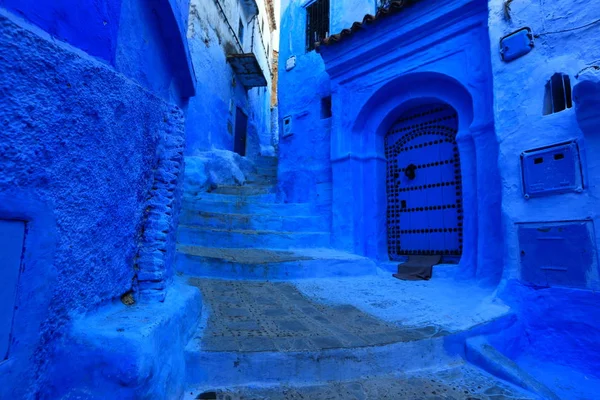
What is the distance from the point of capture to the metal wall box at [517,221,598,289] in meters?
2.84

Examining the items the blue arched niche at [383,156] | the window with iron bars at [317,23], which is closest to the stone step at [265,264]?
the blue arched niche at [383,156]

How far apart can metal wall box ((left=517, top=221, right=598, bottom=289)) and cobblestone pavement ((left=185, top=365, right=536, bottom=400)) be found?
1.36 m

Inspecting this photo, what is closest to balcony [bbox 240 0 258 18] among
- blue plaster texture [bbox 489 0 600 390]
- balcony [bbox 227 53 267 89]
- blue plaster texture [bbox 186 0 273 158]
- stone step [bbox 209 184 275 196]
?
blue plaster texture [bbox 186 0 273 158]

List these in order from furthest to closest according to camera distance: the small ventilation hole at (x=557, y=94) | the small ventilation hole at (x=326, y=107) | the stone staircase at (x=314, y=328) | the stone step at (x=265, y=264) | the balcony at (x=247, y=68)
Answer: the balcony at (x=247, y=68)
the small ventilation hole at (x=326, y=107)
the stone step at (x=265, y=264)
the small ventilation hole at (x=557, y=94)
the stone staircase at (x=314, y=328)

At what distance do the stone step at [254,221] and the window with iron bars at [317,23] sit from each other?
13.0 ft

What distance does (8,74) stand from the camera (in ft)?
3.90

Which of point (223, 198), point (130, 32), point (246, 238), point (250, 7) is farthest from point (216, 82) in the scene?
point (130, 32)

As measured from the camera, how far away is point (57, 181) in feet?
4.58

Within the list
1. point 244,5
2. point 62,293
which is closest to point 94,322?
point 62,293

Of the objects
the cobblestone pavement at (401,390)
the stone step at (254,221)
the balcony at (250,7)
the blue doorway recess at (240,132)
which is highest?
the balcony at (250,7)

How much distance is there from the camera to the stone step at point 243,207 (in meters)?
5.76

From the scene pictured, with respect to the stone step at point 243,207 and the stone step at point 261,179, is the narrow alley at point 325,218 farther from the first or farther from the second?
the stone step at point 261,179

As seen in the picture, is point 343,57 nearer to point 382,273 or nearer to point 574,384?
point 382,273

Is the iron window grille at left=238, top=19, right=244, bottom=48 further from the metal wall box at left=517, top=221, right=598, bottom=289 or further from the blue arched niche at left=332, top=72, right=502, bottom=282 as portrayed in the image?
the metal wall box at left=517, top=221, right=598, bottom=289
